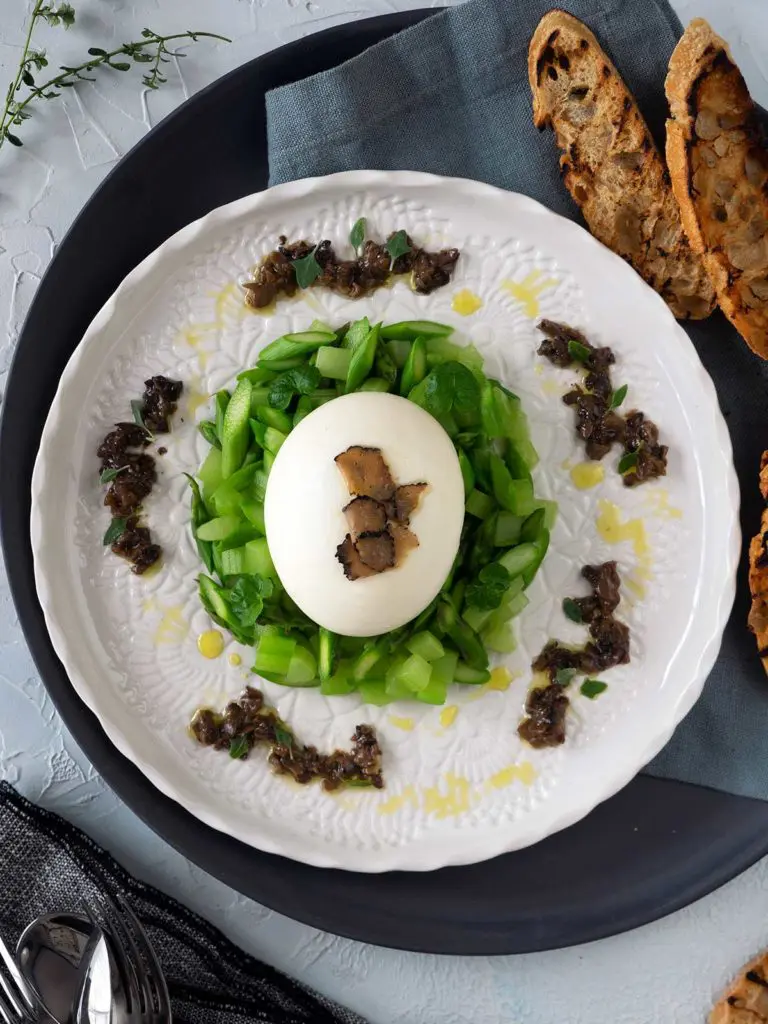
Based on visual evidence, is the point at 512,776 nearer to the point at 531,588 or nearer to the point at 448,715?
the point at 448,715

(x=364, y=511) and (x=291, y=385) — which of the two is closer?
(x=364, y=511)

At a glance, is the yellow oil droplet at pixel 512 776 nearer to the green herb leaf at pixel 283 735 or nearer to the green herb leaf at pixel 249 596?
the green herb leaf at pixel 283 735

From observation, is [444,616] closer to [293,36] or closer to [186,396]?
[186,396]

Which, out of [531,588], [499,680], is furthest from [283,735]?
[531,588]

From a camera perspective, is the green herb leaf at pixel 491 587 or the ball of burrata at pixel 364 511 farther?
the green herb leaf at pixel 491 587

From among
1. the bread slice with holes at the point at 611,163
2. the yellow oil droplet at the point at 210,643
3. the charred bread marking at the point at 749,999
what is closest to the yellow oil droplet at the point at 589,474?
the bread slice with holes at the point at 611,163

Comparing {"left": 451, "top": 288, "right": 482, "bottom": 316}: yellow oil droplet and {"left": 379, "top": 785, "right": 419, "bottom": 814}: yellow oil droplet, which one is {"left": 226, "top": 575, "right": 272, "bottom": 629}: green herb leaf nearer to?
{"left": 379, "top": 785, "right": 419, "bottom": 814}: yellow oil droplet

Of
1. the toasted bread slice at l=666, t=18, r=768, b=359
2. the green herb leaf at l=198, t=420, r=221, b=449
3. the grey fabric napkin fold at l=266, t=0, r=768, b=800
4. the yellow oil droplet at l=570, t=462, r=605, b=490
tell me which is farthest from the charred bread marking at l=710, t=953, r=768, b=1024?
the green herb leaf at l=198, t=420, r=221, b=449
